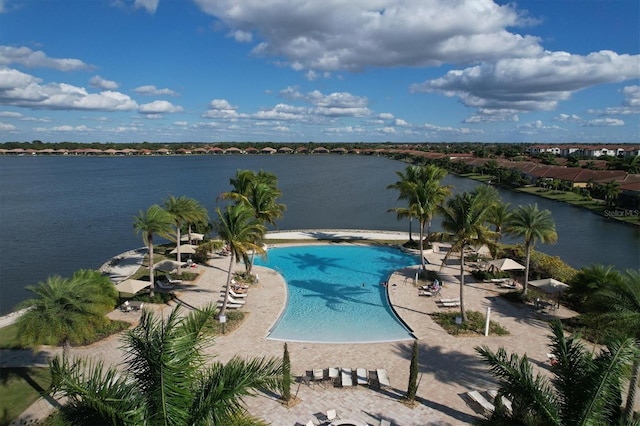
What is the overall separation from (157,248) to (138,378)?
102ft

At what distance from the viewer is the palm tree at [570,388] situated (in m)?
7.24

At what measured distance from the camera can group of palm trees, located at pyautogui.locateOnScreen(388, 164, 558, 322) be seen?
1964 centimetres

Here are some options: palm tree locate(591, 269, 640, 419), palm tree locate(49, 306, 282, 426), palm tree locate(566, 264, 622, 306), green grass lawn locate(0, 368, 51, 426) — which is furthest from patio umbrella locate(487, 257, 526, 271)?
green grass lawn locate(0, 368, 51, 426)

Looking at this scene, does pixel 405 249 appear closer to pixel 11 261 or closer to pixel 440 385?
pixel 440 385

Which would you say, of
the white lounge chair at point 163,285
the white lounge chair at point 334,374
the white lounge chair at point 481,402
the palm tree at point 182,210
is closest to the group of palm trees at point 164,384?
the white lounge chair at point 334,374

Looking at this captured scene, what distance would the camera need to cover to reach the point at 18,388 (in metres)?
14.9

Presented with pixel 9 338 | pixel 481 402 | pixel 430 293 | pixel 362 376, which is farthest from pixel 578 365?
pixel 9 338

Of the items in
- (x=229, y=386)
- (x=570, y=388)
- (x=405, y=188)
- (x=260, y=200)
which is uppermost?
(x=405, y=188)

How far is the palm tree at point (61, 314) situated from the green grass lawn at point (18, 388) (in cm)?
182

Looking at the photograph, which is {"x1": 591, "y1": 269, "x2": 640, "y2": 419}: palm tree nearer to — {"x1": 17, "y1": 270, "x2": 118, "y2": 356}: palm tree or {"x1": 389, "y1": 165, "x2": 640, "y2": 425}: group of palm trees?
{"x1": 389, "y1": 165, "x2": 640, "y2": 425}: group of palm trees

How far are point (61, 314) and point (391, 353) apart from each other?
12874 mm

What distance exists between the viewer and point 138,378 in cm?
650

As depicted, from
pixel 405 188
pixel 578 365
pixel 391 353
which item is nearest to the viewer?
pixel 578 365

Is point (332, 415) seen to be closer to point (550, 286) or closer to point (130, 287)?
point (130, 287)
